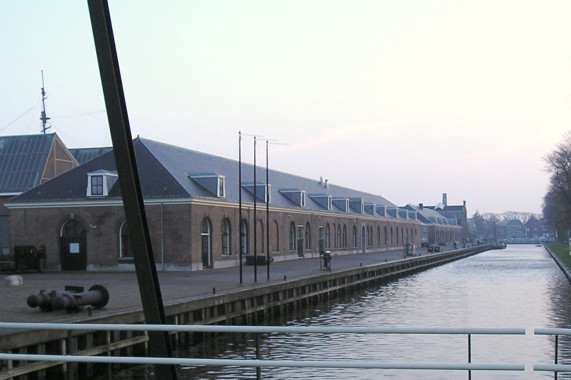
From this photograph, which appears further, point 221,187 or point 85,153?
point 85,153

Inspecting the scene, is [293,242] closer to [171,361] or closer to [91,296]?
[91,296]

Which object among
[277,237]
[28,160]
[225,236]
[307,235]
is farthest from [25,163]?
[307,235]

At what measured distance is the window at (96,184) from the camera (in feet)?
158

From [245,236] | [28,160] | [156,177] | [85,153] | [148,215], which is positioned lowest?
[245,236]

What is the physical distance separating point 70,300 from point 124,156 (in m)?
15.6

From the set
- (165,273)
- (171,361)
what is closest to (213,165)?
(165,273)

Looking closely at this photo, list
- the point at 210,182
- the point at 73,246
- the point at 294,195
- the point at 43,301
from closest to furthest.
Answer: the point at 43,301 → the point at 73,246 → the point at 210,182 → the point at 294,195

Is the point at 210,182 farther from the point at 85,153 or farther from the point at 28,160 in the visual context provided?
the point at 85,153

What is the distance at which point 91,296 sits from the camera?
75.3 ft

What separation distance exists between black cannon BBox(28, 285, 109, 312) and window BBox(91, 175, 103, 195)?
2547 cm

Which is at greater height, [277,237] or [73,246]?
[277,237]

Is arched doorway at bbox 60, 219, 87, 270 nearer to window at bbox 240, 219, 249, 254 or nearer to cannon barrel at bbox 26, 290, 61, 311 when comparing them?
window at bbox 240, 219, 249, 254

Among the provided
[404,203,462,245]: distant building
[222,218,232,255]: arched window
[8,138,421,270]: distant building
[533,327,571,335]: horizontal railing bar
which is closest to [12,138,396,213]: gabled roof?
[8,138,421,270]: distant building

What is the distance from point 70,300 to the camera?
22562 millimetres
